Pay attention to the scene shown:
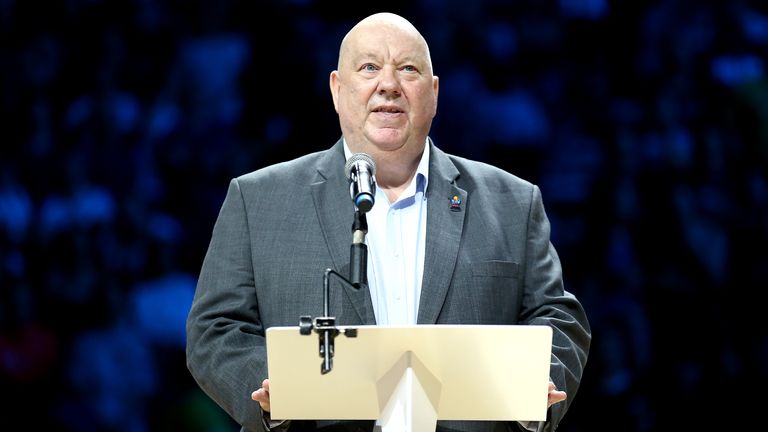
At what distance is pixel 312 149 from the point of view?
4.06m

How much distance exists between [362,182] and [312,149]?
202 centimetres

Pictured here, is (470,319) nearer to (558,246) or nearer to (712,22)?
(558,246)

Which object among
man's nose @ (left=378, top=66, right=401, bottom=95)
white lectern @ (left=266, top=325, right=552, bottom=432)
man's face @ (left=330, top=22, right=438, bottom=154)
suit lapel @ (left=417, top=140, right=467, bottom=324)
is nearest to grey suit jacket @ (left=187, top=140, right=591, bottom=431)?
suit lapel @ (left=417, top=140, right=467, bottom=324)

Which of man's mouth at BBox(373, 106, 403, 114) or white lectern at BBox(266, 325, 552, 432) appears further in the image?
man's mouth at BBox(373, 106, 403, 114)

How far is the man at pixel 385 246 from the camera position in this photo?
250 centimetres

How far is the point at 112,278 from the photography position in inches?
162

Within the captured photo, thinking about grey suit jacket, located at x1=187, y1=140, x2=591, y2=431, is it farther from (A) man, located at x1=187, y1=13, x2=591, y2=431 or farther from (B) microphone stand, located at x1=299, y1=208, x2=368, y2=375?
A: (B) microphone stand, located at x1=299, y1=208, x2=368, y2=375

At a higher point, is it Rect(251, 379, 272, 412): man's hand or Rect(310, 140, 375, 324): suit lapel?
Rect(310, 140, 375, 324): suit lapel

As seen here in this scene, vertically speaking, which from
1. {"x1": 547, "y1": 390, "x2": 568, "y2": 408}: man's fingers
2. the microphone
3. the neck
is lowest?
{"x1": 547, "y1": 390, "x2": 568, "y2": 408}: man's fingers

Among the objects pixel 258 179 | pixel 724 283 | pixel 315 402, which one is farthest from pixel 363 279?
pixel 724 283

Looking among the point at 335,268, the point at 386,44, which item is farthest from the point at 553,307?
the point at 386,44

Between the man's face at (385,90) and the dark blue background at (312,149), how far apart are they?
1343 millimetres

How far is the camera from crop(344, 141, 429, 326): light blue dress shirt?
2.53 metres

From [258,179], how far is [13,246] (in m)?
1.77
